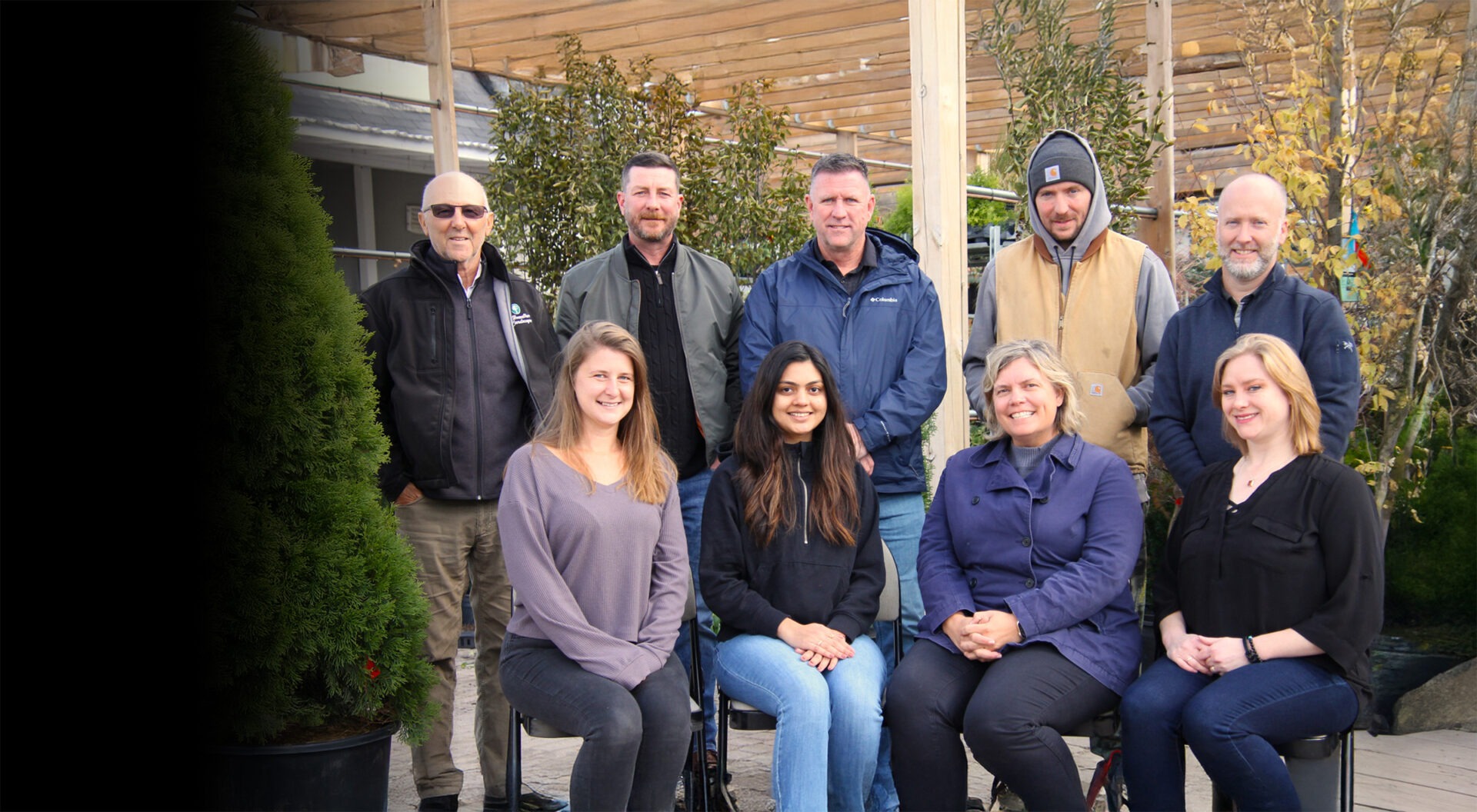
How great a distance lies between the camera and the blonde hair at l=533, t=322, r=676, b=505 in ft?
11.6

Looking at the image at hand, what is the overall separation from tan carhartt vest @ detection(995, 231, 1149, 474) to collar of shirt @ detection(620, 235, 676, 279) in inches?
44.6

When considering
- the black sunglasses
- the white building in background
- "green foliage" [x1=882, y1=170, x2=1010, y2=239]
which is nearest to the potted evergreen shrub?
the black sunglasses

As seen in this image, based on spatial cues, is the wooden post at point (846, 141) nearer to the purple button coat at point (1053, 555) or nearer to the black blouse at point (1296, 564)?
the purple button coat at point (1053, 555)

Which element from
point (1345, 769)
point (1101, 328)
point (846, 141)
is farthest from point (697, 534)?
point (846, 141)

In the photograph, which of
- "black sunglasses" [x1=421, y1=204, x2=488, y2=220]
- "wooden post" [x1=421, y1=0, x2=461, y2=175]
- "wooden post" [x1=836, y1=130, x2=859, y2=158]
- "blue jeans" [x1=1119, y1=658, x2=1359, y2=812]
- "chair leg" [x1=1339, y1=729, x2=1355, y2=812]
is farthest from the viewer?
"wooden post" [x1=836, y1=130, x2=859, y2=158]

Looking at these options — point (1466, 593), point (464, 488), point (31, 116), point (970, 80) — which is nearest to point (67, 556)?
point (31, 116)

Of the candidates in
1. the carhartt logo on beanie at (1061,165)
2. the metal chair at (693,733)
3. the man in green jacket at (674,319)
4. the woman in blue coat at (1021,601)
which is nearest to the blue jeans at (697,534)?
the man in green jacket at (674,319)

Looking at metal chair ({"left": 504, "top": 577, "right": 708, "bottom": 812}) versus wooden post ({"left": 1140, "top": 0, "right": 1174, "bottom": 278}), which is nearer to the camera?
metal chair ({"left": 504, "top": 577, "right": 708, "bottom": 812})

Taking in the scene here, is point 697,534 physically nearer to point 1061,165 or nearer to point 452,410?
point 452,410

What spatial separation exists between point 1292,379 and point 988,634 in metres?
1.03

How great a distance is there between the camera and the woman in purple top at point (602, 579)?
10.6ft

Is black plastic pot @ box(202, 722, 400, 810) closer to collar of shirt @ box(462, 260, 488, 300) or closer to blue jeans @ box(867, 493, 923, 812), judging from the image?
collar of shirt @ box(462, 260, 488, 300)

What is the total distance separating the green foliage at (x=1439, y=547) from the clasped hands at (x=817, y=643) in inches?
119

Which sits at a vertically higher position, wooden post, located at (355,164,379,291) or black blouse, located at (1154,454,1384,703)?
wooden post, located at (355,164,379,291)
